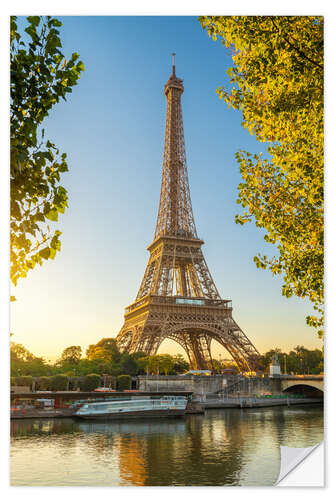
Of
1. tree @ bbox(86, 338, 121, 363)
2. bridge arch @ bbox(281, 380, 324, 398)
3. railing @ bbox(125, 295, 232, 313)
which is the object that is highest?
railing @ bbox(125, 295, 232, 313)

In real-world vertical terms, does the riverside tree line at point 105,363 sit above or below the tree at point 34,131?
below

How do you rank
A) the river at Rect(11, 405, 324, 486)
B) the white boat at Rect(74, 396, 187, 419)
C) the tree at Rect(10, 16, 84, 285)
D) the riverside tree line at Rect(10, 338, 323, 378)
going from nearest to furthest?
the tree at Rect(10, 16, 84, 285)
the river at Rect(11, 405, 324, 486)
the white boat at Rect(74, 396, 187, 419)
the riverside tree line at Rect(10, 338, 323, 378)

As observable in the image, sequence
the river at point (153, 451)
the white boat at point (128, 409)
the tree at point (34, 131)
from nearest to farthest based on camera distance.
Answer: the tree at point (34, 131) → the river at point (153, 451) → the white boat at point (128, 409)

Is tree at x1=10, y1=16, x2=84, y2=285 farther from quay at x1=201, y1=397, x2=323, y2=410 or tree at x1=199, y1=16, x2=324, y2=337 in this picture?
quay at x1=201, y1=397, x2=323, y2=410

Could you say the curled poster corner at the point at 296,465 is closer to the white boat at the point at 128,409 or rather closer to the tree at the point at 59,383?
the white boat at the point at 128,409

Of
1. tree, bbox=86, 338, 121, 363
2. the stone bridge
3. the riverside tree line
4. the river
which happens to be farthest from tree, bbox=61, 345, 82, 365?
the stone bridge

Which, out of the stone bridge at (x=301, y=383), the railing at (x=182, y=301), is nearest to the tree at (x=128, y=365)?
the railing at (x=182, y=301)

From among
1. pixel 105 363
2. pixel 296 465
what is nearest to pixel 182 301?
pixel 105 363

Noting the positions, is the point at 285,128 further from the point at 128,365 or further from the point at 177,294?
the point at 177,294
